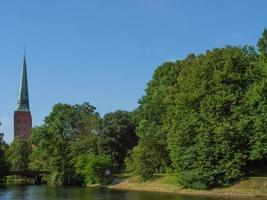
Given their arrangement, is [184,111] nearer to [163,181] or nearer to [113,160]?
[163,181]

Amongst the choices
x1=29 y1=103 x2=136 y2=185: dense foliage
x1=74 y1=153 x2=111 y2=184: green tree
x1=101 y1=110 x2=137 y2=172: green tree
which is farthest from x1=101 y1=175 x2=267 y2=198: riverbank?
x1=101 y1=110 x2=137 y2=172: green tree

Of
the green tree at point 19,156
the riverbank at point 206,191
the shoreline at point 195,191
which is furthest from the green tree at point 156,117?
the green tree at point 19,156

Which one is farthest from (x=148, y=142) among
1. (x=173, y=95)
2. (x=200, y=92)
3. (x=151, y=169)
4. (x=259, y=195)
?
(x=259, y=195)

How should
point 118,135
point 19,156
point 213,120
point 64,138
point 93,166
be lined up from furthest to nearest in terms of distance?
point 19,156 → point 64,138 → point 118,135 → point 93,166 → point 213,120

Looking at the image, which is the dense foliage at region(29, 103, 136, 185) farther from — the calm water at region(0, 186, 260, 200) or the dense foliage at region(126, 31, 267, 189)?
the dense foliage at region(126, 31, 267, 189)

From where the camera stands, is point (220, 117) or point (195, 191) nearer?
point (195, 191)

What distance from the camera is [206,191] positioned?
6481 cm

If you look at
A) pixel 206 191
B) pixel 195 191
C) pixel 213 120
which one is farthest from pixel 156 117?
pixel 206 191

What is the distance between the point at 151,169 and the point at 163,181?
4.63 meters

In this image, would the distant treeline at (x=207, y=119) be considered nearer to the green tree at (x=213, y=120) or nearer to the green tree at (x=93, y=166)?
the green tree at (x=213, y=120)

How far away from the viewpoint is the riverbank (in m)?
60.2

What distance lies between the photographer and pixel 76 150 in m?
106

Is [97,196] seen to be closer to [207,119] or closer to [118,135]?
[207,119]

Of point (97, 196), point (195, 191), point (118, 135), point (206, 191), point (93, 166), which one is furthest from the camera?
point (118, 135)
